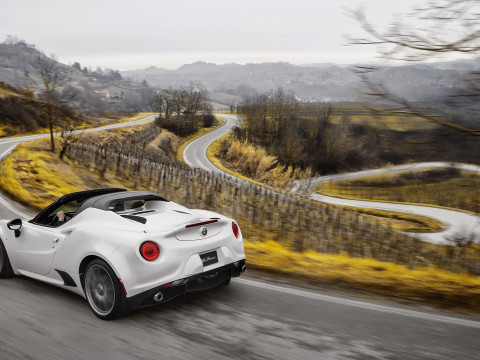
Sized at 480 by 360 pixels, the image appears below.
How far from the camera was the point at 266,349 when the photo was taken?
133 inches

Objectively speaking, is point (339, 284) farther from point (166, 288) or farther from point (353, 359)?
point (166, 288)

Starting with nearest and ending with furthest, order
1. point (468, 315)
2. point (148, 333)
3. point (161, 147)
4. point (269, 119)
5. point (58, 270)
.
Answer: point (148, 333)
point (468, 315)
point (58, 270)
point (161, 147)
point (269, 119)

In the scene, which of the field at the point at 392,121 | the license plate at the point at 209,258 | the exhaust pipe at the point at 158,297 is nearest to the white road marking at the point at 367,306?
the license plate at the point at 209,258

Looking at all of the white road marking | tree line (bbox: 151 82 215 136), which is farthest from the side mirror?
tree line (bbox: 151 82 215 136)

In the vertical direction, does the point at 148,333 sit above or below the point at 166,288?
below

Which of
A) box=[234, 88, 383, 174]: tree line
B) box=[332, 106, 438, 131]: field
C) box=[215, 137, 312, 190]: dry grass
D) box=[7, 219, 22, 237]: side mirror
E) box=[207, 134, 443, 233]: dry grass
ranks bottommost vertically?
box=[207, 134, 443, 233]: dry grass

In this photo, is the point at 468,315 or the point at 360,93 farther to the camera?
the point at 360,93

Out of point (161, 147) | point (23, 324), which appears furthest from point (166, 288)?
point (161, 147)

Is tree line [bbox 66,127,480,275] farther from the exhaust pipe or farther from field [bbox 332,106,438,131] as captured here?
the exhaust pipe

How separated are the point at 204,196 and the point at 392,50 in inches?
508

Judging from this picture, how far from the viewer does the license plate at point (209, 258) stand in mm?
4212

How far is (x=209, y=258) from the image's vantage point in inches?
168

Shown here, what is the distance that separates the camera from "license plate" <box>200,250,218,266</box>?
4212mm

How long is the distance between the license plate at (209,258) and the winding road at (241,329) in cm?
48
